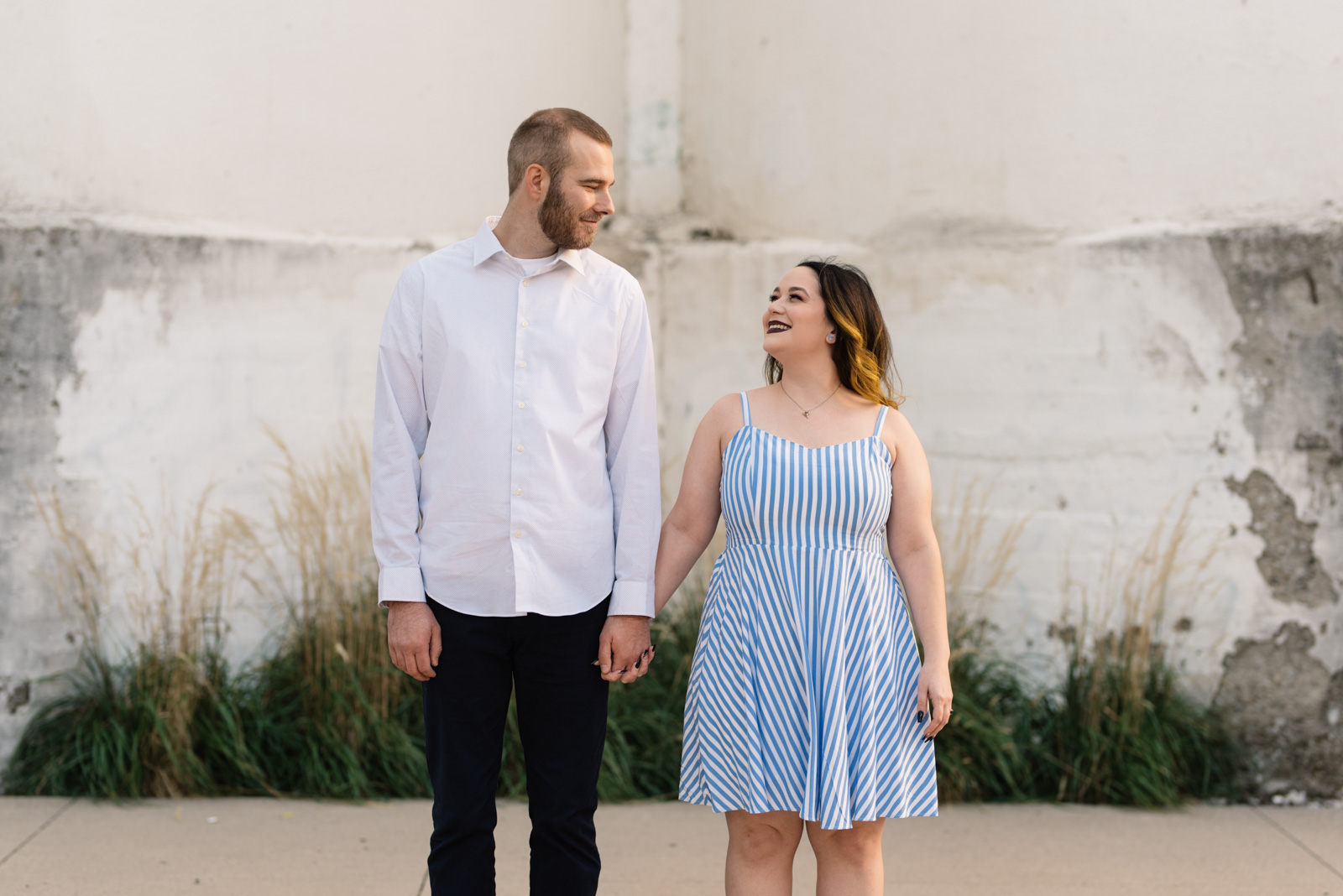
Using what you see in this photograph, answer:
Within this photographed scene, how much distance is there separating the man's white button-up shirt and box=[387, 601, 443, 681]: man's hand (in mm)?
38

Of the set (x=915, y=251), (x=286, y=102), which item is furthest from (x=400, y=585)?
(x=915, y=251)

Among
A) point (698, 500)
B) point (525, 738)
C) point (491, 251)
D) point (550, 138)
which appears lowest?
point (525, 738)

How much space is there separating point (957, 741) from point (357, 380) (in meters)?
2.73

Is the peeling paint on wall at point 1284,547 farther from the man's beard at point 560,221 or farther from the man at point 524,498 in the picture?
the man's beard at point 560,221

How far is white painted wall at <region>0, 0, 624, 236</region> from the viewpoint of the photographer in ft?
13.7

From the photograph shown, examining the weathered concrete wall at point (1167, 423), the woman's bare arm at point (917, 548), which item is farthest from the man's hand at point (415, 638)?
the weathered concrete wall at point (1167, 423)

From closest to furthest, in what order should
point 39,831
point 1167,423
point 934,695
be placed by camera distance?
1. point 934,695
2. point 39,831
3. point 1167,423

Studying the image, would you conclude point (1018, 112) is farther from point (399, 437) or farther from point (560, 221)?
point (399, 437)

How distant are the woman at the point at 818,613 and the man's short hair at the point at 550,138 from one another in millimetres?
584

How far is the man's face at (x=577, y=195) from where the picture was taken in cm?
243

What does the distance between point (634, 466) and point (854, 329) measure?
591 mm

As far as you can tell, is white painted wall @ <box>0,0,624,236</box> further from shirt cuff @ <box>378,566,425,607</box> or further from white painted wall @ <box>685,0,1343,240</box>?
shirt cuff @ <box>378,566,425,607</box>

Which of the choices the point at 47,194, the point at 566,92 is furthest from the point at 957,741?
the point at 47,194

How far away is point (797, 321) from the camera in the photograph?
2.62 m
